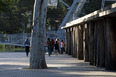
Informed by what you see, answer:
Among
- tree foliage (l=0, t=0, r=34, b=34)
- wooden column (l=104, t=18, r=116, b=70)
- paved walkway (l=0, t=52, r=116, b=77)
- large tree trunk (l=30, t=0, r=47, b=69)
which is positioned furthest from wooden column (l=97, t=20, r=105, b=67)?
tree foliage (l=0, t=0, r=34, b=34)

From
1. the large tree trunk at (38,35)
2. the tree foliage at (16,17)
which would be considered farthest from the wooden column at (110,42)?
the tree foliage at (16,17)

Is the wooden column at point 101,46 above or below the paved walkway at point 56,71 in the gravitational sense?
above

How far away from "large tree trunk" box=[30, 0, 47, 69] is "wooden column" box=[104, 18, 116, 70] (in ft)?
10.2

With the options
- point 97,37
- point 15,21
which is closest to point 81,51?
point 97,37

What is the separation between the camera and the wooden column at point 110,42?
18031 mm

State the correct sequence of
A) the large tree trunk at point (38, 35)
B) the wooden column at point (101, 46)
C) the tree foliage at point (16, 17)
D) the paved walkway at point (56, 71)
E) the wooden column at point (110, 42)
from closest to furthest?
1. the paved walkway at point (56, 71)
2. the wooden column at point (110, 42)
3. the large tree trunk at point (38, 35)
4. the wooden column at point (101, 46)
5. the tree foliage at point (16, 17)

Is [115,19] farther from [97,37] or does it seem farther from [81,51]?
[81,51]

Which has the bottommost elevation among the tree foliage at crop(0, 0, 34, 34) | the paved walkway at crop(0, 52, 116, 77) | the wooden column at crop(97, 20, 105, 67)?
the paved walkway at crop(0, 52, 116, 77)

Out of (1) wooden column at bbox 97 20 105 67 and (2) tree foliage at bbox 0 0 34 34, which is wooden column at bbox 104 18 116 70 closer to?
(1) wooden column at bbox 97 20 105 67

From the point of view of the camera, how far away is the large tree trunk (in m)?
18.4

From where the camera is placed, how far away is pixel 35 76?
48.2ft

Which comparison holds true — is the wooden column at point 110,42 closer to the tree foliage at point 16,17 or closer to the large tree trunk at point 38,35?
the large tree trunk at point 38,35

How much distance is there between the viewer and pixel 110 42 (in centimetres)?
1809

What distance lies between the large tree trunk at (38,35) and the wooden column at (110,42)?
310 cm
